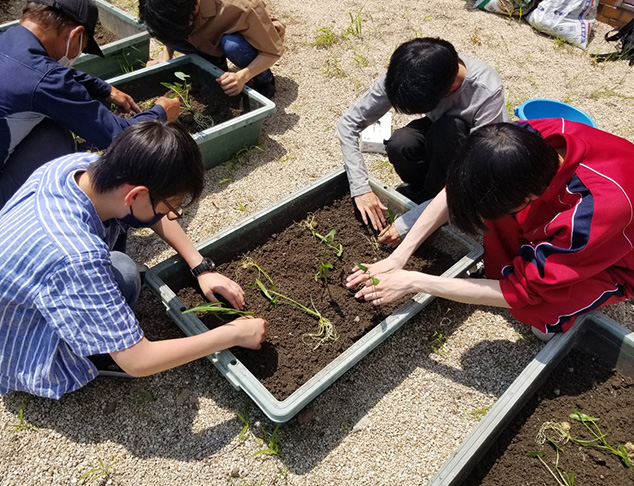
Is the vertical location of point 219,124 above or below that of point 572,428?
above

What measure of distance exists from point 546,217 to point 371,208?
0.76 meters

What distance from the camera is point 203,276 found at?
6.25 ft

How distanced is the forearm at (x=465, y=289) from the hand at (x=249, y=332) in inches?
23.3

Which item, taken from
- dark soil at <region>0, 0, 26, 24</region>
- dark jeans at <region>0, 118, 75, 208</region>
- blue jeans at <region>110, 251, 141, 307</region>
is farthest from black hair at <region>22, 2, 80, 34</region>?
dark soil at <region>0, 0, 26, 24</region>

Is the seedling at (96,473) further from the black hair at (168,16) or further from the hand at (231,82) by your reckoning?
the black hair at (168,16)

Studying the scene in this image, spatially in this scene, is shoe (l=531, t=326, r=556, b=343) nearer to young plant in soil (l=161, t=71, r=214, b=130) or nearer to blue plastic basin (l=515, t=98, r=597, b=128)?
blue plastic basin (l=515, t=98, r=597, b=128)

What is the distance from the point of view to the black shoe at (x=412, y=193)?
2.56m

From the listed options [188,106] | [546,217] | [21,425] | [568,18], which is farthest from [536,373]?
[568,18]

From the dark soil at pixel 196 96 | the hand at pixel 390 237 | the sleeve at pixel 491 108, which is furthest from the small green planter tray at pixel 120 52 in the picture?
the sleeve at pixel 491 108

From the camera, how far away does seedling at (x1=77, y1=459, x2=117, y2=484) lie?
1672 mm

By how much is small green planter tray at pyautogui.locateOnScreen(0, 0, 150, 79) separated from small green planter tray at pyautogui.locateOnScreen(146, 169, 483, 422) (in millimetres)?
1804

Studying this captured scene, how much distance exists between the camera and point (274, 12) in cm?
423

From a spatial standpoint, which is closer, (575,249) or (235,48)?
(575,249)

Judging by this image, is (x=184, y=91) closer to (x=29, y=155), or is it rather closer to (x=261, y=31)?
(x=261, y=31)
